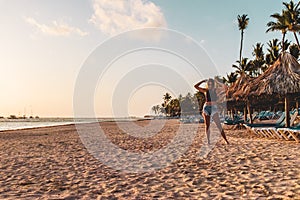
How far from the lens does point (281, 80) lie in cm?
1191

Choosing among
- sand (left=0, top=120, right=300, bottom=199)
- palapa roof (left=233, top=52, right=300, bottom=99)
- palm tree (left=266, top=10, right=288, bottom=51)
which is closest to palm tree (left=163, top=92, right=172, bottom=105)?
palm tree (left=266, top=10, right=288, bottom=51)

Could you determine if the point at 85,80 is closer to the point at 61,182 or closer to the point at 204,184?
the point at 61,182

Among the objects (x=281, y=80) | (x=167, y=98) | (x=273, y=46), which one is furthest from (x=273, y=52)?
(x=167, y=98)

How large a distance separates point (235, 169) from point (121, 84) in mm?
11892

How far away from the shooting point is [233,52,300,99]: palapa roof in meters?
11.6

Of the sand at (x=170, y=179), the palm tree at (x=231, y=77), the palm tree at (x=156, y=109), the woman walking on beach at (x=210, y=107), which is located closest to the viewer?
the sand at (x=170, y=179)

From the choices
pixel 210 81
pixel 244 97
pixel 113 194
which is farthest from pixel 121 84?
pixel 113 194

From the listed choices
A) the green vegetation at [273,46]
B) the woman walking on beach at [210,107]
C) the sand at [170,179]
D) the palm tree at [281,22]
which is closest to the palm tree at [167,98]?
the green vegetation at [273,46]

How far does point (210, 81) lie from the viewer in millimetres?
9312

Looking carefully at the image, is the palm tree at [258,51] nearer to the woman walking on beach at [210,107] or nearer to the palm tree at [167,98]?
the woman walking on beach at [210,107]

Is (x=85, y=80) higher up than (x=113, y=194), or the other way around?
(x=85, y=80)

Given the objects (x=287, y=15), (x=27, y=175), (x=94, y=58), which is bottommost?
(x=27, y=175)

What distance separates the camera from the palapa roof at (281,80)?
11570mm

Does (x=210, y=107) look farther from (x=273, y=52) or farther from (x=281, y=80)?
(x=273, y=52)
